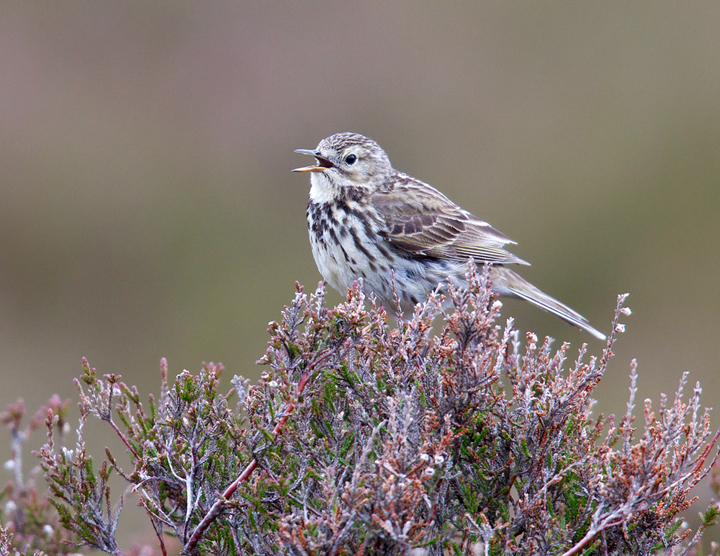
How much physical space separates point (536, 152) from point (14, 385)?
8387 millimetres

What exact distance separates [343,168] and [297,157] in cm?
598

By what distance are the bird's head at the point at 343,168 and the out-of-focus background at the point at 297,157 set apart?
4069 mm

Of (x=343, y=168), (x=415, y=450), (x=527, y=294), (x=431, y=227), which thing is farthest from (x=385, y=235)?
(x=415, y=450)

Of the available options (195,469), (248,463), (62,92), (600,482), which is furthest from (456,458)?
(62,92)

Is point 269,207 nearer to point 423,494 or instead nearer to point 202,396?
point 202,396

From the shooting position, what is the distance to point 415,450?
2957mm

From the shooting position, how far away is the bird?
5.53 m

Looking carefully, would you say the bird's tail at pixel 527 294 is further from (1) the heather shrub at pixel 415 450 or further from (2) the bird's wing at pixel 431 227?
(1) the heather shrub at pixel 415 450

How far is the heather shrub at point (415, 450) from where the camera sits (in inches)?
118

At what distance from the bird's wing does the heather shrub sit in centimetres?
227

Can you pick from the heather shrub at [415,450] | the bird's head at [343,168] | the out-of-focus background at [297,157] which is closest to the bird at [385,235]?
the bird's head at [343,168]

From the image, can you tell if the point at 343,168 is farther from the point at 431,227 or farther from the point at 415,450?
the point at 415,450

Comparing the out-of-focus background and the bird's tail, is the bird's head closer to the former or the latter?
the bird's tail

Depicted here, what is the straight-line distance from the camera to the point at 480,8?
13984mm
